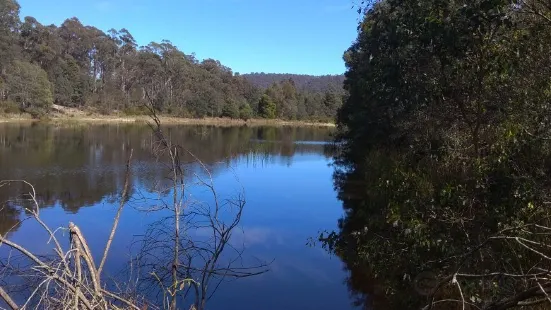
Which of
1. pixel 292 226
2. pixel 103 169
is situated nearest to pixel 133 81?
pixel 103 169

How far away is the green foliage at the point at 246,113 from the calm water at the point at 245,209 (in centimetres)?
4282

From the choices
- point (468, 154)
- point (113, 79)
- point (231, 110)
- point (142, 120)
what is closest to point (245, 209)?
point (468, 154)

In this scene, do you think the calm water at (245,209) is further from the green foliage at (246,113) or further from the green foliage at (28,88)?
the green foliage at (246,113)

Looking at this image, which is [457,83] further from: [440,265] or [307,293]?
[307,293]

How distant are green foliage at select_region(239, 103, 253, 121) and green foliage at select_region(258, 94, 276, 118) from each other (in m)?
3.19

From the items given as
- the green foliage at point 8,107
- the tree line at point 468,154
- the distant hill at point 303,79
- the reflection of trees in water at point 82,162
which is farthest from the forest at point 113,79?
the distant hill at point 303,79

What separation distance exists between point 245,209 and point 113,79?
2405 inches

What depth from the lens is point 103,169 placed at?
19.8 metres

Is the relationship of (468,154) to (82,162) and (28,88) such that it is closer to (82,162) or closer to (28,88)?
(82,162)

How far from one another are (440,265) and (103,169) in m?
16.7

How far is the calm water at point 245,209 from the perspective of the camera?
304 inches

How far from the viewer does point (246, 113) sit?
71.8 m

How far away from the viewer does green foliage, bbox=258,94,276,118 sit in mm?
75188

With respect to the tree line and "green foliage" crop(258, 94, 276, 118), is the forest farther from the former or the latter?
the tree line
